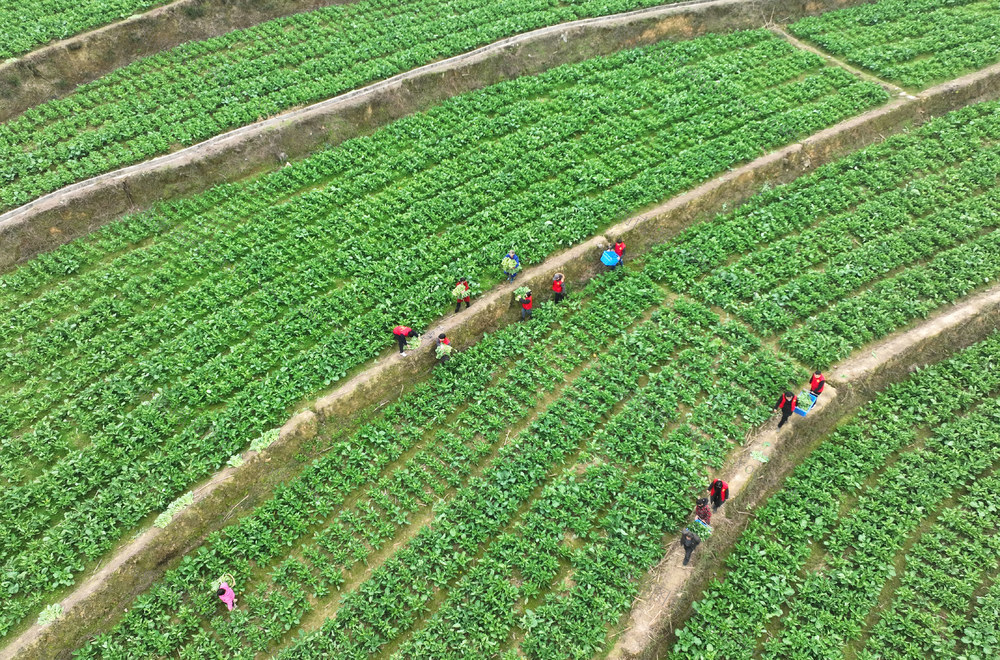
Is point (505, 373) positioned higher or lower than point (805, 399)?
higher

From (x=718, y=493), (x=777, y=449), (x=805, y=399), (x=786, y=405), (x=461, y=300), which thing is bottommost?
(x=777, y=449)

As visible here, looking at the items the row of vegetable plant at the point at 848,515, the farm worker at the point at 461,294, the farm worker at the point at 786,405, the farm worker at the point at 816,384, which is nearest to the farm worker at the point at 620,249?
the farm worker at the point at 461,294

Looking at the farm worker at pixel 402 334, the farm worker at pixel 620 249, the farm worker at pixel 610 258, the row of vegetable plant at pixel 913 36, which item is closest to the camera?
the farm worker at pixel 402 334

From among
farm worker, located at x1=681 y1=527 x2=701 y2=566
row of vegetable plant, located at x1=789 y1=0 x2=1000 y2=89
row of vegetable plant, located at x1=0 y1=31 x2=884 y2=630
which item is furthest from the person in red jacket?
row of vegetable plant, located at x1=789 y1=0 x2=1000 y2=89

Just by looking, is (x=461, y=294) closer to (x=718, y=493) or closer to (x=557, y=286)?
(x=557, y=286)

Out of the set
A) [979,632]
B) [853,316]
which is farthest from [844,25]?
[979,632]

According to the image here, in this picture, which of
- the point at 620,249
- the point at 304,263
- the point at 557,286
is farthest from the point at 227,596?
the point at 620,249

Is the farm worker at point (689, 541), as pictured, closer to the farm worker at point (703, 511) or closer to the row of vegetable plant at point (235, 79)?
the farm worker at point (703, 511)
